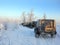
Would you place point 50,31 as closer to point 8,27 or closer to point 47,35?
point 47,35

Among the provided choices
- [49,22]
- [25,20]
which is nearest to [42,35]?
[49,22]

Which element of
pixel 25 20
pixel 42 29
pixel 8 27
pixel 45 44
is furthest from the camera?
pixel 8 27

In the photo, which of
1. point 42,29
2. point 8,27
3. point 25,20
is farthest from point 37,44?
point 8,27

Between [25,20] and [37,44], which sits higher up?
[25,20]

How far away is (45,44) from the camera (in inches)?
341

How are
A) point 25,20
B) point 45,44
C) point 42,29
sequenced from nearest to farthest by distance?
point 45,44, point 42,29, point 25,20

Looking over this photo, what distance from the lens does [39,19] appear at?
11633 millimetres

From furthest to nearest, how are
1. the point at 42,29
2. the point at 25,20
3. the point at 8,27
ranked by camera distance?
1. the point at 8,27
2. the point at 25,20
3. the point at 42,29

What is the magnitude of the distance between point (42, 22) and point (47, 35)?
1.15 m

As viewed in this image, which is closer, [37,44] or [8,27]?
[37,44]

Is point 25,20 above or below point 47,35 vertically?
above

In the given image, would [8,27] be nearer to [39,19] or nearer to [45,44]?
[39,19]

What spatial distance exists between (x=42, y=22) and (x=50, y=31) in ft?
2.61

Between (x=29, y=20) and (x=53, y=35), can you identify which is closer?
(x=53, y=35)
